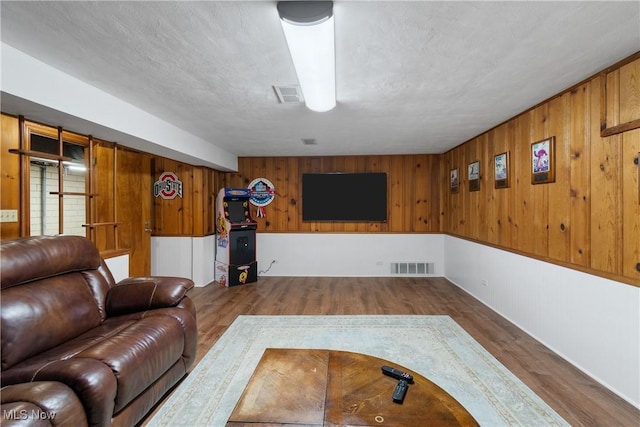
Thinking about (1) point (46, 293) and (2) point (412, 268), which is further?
(2) point (412, 268)

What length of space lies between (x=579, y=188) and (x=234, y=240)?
14.6ft

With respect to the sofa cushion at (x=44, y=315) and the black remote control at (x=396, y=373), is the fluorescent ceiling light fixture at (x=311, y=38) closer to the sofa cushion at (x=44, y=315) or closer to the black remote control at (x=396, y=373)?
the black remote control at (x=396, y=373)

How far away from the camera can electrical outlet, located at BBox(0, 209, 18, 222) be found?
277 cm

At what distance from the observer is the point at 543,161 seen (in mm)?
2672

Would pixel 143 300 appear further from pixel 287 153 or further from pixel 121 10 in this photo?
pixel 287 153

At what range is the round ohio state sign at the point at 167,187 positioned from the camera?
4.71m

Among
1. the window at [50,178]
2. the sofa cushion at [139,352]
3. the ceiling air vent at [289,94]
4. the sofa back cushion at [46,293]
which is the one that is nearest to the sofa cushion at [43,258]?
the sofa back cushion at [46,293]

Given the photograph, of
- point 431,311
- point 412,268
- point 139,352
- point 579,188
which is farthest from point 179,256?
point 579,188

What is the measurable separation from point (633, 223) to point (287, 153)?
4.30 metres

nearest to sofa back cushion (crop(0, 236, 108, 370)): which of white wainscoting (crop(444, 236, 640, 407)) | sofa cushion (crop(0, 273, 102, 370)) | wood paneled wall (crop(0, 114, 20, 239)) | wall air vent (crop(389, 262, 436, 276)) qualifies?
sofa cushion (crop(0, 273, 102, 370))

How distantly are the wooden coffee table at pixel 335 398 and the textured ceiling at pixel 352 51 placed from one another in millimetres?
1862

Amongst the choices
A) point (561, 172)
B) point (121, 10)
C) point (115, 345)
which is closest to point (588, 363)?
point (561, 172)

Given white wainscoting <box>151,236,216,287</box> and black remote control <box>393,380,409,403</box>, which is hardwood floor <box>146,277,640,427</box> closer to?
white wainscoting <box>151,236,216,287</box>

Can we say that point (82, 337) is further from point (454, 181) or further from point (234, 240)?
point (454, 181)
